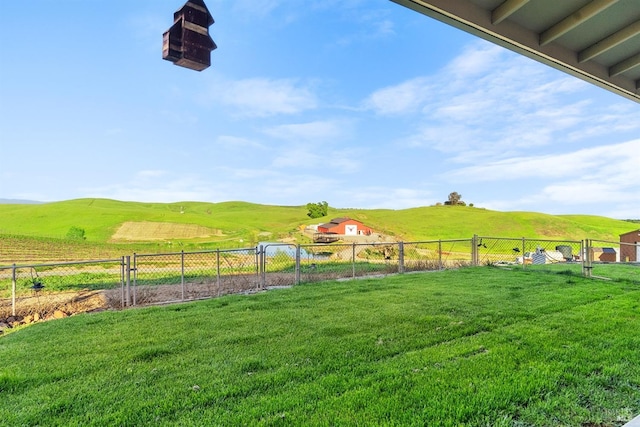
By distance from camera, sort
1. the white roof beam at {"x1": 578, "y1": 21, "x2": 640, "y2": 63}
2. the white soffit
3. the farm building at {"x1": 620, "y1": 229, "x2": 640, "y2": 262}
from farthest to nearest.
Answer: the farm building at {"x1": 620, "y1": 229, "x2": 640, "y2": 262}, the white roof beam at {"x1": 578, "y1": 21, "x2": 640, "y2": 63}, the white soffit

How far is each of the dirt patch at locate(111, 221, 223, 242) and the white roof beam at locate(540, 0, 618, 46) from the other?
1312 inches

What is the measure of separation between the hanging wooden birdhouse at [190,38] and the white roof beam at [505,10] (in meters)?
2.93

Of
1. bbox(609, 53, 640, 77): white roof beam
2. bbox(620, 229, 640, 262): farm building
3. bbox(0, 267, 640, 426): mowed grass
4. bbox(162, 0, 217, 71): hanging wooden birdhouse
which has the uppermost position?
bbox(609, 53, 640, 77): white roof beam

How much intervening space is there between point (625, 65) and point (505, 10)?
2580 mm

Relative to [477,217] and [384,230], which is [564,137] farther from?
[477,217]

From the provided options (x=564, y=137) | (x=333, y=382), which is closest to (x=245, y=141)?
(x=564, y=137)

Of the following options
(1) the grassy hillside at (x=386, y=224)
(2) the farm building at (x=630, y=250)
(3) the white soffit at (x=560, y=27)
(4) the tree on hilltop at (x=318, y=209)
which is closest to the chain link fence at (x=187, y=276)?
(3) the white soffit at (x=560, y=27)

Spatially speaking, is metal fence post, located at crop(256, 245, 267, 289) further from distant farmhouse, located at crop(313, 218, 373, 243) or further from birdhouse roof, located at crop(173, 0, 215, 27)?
distant farmhouse, located at crop(313, 218, 373, 243)

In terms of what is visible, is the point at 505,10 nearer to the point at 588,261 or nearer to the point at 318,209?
the point at 588,261

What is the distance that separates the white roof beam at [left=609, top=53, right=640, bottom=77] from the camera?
457 centimetres

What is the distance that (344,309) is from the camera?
5.82m

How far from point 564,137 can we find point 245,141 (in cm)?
3486

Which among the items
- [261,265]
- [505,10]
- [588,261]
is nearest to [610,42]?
[505,10]

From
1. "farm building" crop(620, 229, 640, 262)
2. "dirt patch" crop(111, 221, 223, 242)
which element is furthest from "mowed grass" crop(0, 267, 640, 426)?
"dirt patch" crop(111, 221, 223, 242)
